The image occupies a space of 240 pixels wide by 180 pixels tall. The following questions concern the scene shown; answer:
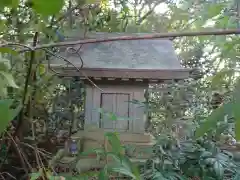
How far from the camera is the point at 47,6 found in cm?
14

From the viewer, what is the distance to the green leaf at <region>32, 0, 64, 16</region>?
0.14 meters

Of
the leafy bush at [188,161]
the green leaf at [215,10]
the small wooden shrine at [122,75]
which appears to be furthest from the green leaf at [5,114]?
the small wooden shrine at [122,75]

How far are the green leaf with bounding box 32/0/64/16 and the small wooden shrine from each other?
4.86 ft

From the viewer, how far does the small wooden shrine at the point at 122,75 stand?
1661mm

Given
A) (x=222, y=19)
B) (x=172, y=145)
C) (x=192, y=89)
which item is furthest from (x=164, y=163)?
(x=222, y=19)

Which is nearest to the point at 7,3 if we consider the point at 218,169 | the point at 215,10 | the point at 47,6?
the point at 47,6

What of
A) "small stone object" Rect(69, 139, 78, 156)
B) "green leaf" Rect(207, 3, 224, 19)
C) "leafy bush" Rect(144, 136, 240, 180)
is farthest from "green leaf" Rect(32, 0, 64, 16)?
"small stone object" Rect(69, 139, 78, 156)

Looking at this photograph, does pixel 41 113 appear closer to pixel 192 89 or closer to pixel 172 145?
pixel 172 145

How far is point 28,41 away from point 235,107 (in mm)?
758

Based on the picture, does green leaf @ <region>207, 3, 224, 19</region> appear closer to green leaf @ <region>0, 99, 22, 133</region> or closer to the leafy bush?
green leaf @ <region>0, 99, 22, 133</region>

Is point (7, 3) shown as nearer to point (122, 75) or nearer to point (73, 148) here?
point (122, 75)

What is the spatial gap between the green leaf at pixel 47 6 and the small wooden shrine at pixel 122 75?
4.86 ft

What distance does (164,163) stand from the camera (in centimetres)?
138

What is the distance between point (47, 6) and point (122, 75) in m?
1.54
